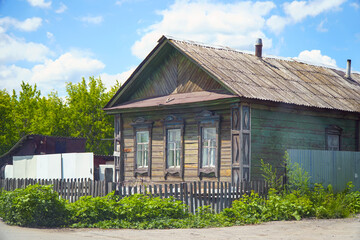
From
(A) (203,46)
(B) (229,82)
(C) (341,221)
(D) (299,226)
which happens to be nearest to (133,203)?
(D) (299,226)

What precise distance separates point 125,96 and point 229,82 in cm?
614

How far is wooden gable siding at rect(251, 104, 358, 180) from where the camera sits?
17719 millimetres

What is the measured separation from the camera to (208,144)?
61.1ft

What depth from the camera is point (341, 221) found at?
1374cm

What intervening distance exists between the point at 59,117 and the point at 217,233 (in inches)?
1649

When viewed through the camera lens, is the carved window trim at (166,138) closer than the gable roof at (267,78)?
No

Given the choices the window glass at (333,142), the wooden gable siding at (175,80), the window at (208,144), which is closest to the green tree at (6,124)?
the wooden gable siding at (175,80)


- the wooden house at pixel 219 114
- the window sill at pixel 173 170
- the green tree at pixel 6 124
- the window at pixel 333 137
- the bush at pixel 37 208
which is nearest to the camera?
the bush at pixel 37 208

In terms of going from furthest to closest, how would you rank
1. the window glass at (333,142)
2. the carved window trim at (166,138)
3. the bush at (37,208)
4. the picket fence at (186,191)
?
the window glass at (333,142), the carved window trim at (166,138), the picket fence at (186,191), the bush at (37,208)

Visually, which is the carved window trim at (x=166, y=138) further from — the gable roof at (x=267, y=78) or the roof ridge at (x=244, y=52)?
the roof ridge at (x=244, y=52)

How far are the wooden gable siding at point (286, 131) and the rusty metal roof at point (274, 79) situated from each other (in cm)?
50

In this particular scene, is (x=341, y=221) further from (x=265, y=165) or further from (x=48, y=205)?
(x=48, y=205)

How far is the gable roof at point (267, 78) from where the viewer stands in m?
18.2

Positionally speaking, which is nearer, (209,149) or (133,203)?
(133,203)
